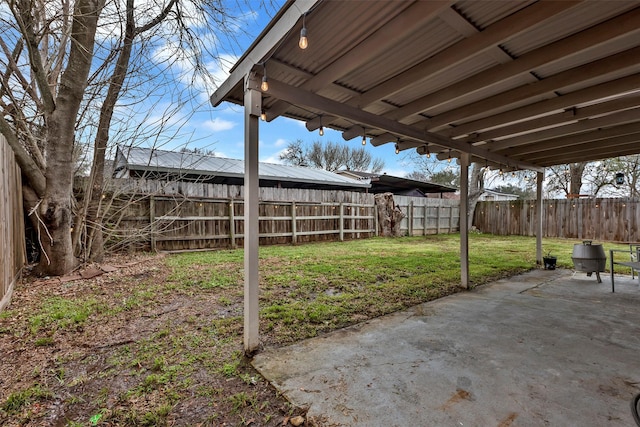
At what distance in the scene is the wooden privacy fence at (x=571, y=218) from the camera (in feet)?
29.9

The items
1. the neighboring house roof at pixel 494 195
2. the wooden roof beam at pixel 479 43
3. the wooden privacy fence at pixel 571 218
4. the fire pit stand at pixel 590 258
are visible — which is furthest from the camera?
the neighboring house roof at pixel 494 195

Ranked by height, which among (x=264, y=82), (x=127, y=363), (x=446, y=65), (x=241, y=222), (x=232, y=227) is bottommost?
(x=127, y=363)

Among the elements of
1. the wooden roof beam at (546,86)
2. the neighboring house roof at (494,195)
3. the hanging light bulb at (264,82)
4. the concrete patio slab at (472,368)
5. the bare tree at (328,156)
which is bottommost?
the concrete patio slab at (472,368)

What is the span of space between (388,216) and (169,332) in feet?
31.0

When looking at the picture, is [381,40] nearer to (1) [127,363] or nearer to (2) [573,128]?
(1) [127,363]

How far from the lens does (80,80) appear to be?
376 centimetres

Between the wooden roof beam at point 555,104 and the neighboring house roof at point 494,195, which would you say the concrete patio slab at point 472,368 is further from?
the neighboring house roof at point 494,195

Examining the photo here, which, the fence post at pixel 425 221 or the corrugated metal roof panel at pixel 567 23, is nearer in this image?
the corrugated metal roof panel at pixel 567 23

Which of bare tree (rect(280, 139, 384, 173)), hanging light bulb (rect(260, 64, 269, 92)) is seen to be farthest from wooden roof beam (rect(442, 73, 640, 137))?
bare tree (rect(280, 139, 384, 173))

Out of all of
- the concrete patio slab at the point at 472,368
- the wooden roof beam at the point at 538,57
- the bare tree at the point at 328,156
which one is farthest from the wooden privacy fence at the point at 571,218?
the bare tree at the point at 328,156

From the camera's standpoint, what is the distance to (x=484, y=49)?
1914 mm

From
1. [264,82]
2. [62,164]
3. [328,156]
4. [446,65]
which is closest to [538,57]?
[446,65]

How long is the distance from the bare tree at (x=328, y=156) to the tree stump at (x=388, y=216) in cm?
1184

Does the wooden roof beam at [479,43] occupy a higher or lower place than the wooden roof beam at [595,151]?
higher
